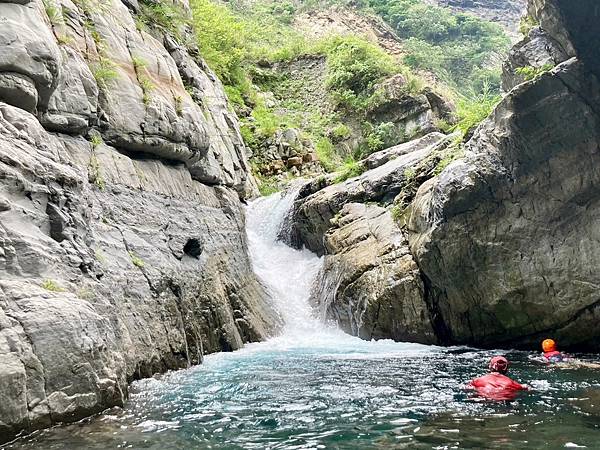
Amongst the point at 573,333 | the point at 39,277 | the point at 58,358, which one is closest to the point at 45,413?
the point at 58,358

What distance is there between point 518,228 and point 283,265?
380 inches

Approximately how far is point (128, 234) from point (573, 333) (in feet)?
33.7

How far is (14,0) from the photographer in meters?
9.34

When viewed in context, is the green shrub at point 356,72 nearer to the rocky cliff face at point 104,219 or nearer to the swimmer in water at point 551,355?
the rocky cliff face at point 104,219

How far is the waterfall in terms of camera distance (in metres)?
16.7

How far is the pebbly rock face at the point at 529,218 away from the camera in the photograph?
10.8m

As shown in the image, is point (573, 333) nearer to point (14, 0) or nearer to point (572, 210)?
point (572, 210)

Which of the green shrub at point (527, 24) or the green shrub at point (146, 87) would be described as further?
the green shrub at point (146, 87)

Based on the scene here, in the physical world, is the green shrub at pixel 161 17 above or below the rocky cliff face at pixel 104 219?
above

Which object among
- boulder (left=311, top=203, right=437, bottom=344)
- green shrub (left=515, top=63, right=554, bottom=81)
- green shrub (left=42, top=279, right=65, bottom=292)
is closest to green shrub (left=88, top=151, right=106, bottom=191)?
green shrub (left=42, top=279, right=65, bottom=292)

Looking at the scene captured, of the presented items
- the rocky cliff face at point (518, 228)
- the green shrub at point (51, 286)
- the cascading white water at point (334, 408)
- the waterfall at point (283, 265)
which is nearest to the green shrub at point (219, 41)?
the waterfall at point (283, 265)

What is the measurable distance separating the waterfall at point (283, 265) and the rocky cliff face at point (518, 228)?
7.50 feet

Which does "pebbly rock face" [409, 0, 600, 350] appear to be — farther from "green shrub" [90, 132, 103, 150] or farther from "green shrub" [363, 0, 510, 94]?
"green shrub" [363, 0, 510, 94]

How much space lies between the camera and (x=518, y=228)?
40.2 feet
